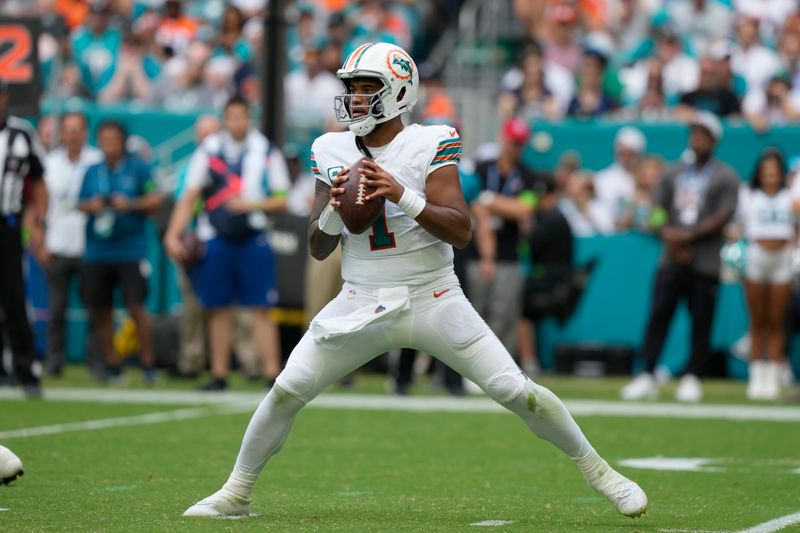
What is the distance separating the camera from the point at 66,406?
9906 mm

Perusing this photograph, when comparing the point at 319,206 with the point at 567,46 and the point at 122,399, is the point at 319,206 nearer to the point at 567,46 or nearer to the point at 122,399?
the point at 122,399

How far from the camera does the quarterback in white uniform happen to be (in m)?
5.37

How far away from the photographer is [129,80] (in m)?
17.2

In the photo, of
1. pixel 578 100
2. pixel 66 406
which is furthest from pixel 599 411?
pixel 578 100

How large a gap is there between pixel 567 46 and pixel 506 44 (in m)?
1.71

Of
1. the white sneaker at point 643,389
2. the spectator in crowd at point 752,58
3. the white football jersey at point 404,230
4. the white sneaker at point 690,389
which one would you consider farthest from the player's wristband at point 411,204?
the spectator in crowd at point 752,58

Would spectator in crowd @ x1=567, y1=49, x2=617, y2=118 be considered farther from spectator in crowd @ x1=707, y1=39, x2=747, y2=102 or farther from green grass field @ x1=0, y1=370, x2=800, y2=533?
green grass field @ x1=0, y1=370, x2=800, y2=533

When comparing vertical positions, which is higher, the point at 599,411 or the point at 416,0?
the point at 416,0

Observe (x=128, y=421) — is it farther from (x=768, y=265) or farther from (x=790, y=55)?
(x=790, y=55)

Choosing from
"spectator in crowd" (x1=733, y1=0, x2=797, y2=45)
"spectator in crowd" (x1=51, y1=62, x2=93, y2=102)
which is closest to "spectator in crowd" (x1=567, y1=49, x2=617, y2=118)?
"spectator in crowd" (x1=733, y1=0, x2=797, y2=45)

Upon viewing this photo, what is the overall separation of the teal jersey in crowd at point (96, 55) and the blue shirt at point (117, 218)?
18.0 ft

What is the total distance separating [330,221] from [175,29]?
13822 mm

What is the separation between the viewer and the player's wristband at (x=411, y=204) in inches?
206

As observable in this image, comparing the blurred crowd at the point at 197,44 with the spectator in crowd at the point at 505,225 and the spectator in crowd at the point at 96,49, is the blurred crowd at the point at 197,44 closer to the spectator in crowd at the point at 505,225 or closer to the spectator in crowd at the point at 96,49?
the spectator in crowd at the point at 96,49
